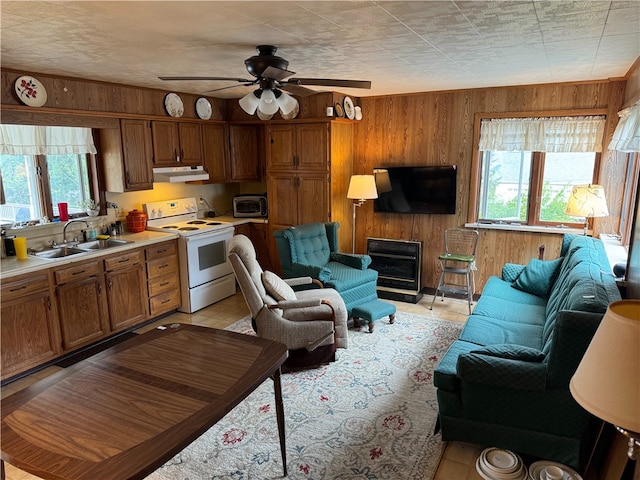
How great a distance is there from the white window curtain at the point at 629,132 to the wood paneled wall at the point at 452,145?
81 centimetres

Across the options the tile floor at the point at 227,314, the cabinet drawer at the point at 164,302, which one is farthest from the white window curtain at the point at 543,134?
the cabinet drawer at the point at 164,302

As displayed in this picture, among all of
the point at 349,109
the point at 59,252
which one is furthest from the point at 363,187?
the point at 59,252

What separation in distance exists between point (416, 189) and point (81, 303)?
3.78 m

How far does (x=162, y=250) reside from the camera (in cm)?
459

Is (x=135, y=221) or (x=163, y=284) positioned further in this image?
(x=135, y=221)

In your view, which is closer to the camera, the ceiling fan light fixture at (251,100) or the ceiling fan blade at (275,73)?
the ceiling fan blade at (275,73)

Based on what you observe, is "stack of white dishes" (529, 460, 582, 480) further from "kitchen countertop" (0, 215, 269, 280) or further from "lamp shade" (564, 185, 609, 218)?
"kitchen countertop" (0, 215, 269, 280)

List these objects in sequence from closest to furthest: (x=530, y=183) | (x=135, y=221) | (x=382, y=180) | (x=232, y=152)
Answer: (x=135, y=221) < (x=530, y=183) < (x=382, y=180) < (x=232, y=152)

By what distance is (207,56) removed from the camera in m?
3.06

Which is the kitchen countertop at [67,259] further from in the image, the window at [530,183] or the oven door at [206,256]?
the window at [530,183]

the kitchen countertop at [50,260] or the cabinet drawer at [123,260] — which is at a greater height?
the kitchen countertop at [50,260]

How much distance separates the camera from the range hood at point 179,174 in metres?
4.84

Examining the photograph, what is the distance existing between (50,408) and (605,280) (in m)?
3.08

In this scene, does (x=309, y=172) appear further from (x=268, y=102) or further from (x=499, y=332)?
(x=499, y=332)
